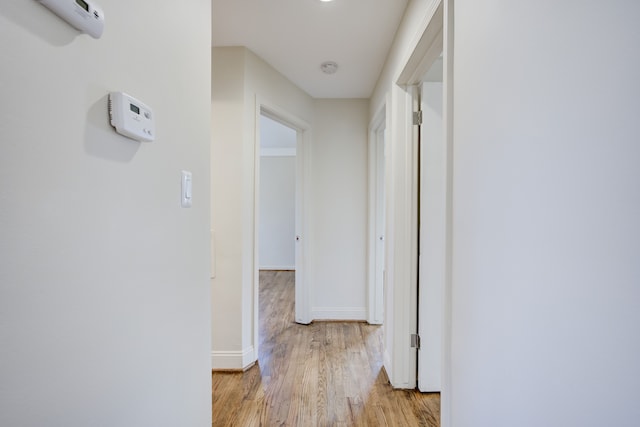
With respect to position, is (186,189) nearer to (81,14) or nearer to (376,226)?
(81,14)

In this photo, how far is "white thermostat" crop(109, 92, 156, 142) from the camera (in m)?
0.66

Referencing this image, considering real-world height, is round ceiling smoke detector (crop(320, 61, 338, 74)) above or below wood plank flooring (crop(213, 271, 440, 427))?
above

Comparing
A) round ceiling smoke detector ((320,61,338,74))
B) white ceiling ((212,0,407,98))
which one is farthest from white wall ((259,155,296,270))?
round ceiling smoke detector ((320,61,338,74))

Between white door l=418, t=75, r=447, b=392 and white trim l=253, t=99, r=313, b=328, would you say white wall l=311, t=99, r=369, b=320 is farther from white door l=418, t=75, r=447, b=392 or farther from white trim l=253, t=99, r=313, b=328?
white door l=418, t=75, r=447, b=392

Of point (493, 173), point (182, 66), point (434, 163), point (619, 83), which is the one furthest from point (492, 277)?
point (434, 163)

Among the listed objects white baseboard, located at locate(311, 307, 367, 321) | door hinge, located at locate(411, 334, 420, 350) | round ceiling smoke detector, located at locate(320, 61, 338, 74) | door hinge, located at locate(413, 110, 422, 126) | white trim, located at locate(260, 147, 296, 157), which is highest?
round ceiling smoke detector, located at locate(320, 61, 338, 74)

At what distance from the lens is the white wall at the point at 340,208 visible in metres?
3.33

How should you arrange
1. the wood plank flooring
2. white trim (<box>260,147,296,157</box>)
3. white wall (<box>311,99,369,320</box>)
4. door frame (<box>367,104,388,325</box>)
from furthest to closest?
white trim (<box>260,147,296,157</box>), white wall (<box>311,99,369,320</box>), door frame (<box>367,104,388,325</box>), the wood plank flooring

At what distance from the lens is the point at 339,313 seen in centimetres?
335

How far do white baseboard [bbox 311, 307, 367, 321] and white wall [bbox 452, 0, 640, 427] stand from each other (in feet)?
8.05

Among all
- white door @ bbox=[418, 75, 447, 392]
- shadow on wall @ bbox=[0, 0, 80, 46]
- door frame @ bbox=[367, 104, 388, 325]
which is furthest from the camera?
door frame @ bbox=[367, 104, 388, 325]

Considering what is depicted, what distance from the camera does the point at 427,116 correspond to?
6.42 feet

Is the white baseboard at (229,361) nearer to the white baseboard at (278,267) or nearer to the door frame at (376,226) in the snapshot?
the door frame at (376,226)

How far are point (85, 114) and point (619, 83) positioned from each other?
3.05ft
